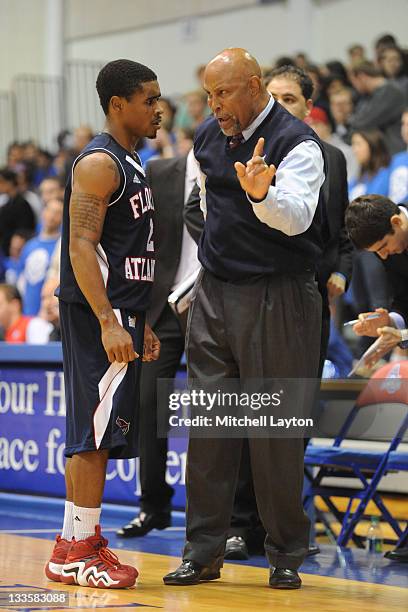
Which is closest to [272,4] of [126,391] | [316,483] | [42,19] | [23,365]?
[42,19]

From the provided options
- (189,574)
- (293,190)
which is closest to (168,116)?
(293,190)

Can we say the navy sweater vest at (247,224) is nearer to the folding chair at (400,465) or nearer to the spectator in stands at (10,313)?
the folding chair at (400,465)

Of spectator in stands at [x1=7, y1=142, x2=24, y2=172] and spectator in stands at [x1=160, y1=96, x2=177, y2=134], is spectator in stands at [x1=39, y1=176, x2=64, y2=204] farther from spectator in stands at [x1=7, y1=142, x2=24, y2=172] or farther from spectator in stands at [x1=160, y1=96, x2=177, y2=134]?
spectator in stands at [x1=7, y1=142, x2=24, y2=172]

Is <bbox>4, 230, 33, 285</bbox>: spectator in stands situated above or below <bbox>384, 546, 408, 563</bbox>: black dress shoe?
above

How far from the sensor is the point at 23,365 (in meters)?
7.72

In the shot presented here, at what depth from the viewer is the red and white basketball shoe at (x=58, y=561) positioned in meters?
4.63

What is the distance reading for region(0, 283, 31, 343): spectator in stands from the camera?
31.1 feet

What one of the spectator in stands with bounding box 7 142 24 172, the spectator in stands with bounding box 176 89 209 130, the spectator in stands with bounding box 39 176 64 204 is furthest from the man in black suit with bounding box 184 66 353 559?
the spectator in stands with bounding box 7 142 24 172

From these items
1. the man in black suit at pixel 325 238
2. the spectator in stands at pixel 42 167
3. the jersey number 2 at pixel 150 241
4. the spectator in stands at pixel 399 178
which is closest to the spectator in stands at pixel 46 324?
the spectator in stands at pixel 399 178

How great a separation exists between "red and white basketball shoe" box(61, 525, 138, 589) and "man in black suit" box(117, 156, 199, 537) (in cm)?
155

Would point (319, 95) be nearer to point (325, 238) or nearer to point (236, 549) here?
point (325, 238)

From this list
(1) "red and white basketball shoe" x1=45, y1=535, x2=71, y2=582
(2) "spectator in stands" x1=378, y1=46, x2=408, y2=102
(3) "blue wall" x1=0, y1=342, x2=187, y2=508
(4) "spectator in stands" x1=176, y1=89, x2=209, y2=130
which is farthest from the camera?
(4) "spectator in stands" x1=176, y1=89, x2=209, y2=130

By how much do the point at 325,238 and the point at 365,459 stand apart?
1265mm

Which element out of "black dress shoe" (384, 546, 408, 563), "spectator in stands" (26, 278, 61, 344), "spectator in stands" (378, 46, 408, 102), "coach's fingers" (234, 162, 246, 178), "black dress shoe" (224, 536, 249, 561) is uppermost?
"spectator in stands" (378, 46, 408, 102)
